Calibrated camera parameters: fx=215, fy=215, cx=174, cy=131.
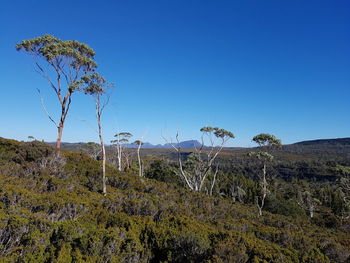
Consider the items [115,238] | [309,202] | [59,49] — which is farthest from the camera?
[309,202]

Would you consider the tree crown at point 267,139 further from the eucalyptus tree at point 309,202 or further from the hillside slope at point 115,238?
the eucalyptus tree at point 309,202

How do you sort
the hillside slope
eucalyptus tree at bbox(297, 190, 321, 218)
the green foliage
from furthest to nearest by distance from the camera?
eucalyptus tree at bbox(297, 190, 321, 218) < the green foliage < the hillside slope

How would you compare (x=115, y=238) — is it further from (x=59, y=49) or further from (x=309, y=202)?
(x=309, y=202)

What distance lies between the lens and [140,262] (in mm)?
4164

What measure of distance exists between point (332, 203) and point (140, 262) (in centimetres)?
6768

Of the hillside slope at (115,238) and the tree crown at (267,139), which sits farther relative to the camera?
the tree crown at (267,139)

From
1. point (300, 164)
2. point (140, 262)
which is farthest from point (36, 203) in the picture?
point (300, 164)

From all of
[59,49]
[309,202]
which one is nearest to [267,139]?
[59,49]

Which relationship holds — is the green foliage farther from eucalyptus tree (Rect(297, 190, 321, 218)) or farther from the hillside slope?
eucalyptus tree (Rect(297, 190, 321, 218))

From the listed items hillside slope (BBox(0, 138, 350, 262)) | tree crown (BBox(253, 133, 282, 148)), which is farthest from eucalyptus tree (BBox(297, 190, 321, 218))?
hillside slope (BBox(0, 138, 350, 262))

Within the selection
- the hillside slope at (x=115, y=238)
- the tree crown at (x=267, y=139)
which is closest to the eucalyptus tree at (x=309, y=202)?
the tree crown at (x=267, y=139)

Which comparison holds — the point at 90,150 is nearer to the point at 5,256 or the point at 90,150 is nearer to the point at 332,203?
the point at 5,256

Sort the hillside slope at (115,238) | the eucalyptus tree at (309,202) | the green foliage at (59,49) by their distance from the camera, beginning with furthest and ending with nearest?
A: 1. the eucalyptus tree at (309,202)
2. the green foliage at (59,49)
3. the hillside slope at (115,238)

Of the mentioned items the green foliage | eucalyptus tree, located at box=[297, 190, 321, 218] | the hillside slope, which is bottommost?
eucalyptus tree, located at box=[297, 190, 321, 218]
